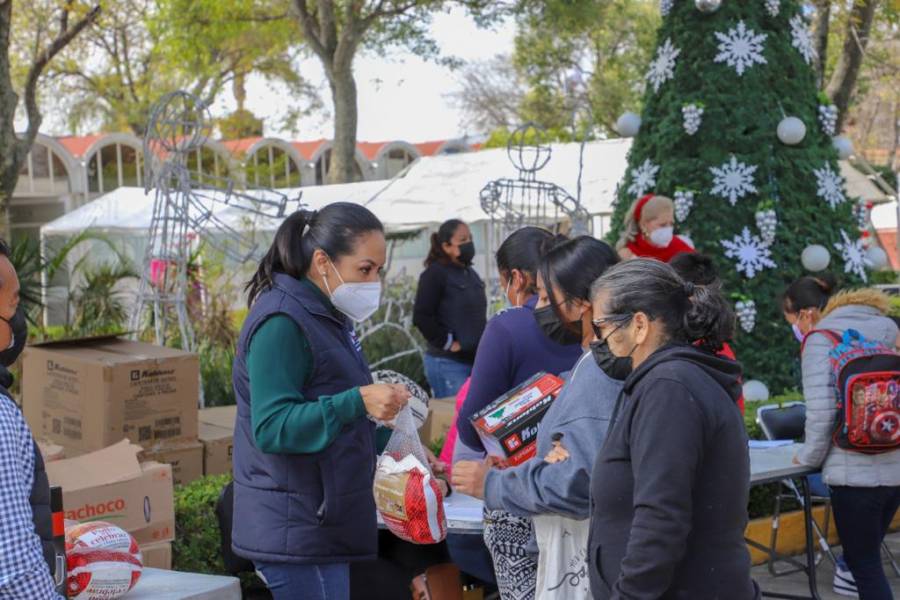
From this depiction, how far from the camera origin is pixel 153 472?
426cm

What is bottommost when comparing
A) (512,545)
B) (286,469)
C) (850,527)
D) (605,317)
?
(850,527)

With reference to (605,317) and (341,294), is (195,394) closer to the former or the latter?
(341,294)

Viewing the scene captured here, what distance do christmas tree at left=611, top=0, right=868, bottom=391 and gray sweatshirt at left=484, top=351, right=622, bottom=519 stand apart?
5.24 metres

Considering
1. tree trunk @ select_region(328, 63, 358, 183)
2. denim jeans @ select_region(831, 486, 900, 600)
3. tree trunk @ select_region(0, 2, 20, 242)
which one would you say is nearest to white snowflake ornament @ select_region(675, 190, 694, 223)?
denim jeans @ select_region(831, 486, 900, 600)

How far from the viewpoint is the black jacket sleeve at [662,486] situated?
2441 mm

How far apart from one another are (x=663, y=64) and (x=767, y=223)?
148 cm

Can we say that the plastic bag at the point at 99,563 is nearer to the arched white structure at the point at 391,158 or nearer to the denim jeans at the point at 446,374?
the denim jeans at the point at 446,374

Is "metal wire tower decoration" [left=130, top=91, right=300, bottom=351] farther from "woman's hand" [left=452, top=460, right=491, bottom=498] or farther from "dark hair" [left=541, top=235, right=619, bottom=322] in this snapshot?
"woman's hand" [left=452, top=460, right=491, bottom=498]

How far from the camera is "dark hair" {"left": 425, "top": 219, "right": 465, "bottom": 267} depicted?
25.5 ft

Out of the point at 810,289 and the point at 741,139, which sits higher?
the point at 741,139

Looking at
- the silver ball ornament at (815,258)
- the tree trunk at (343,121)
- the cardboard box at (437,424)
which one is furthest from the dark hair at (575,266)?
the tree trunk at (343,121)

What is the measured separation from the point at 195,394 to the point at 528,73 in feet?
96.9

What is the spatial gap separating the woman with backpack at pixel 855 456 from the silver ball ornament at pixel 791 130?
3116 millimetres

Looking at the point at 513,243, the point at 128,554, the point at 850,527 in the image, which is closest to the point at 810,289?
the point at 850,527
